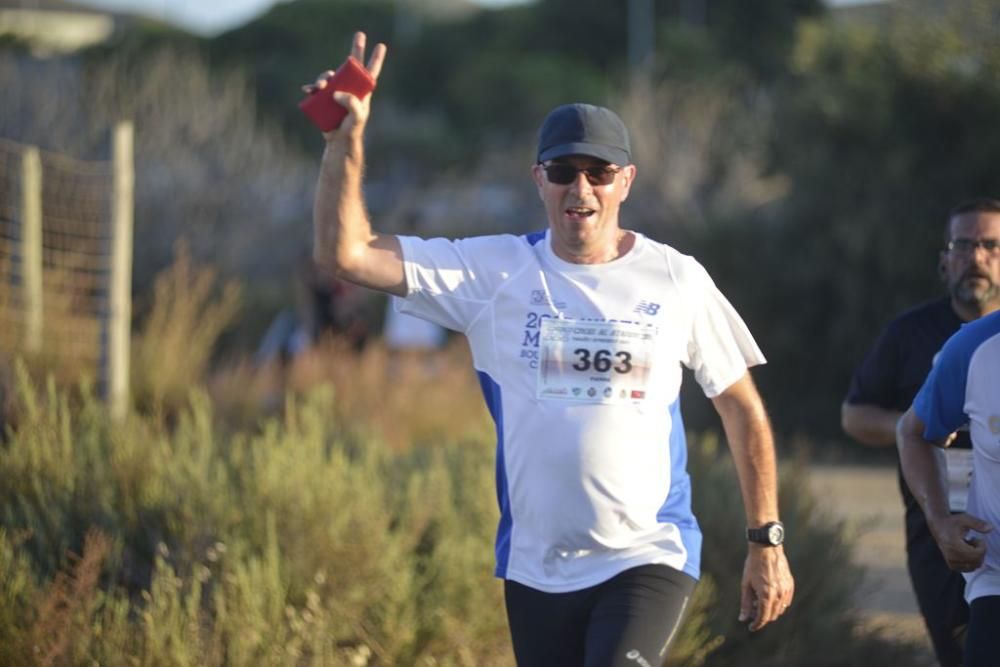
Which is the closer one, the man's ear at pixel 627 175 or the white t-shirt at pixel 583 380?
the white t-shirt at pixel 583 380

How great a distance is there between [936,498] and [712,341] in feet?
2.58

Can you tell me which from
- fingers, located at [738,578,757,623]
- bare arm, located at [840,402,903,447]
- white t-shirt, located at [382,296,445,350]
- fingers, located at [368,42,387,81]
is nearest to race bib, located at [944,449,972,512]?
bare arm, located at [840,402,903,447]

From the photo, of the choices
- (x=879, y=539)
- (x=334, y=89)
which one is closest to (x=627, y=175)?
(x=334, y=89)

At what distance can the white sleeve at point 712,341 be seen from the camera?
14.8 ft

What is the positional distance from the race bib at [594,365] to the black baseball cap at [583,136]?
1.58 feet

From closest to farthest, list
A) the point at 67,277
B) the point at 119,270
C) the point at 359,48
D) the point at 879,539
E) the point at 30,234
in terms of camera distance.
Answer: the point at 359,48 < the point at 119,270 < the point at 879,539 < the point at 30,234 < the point at 67,277

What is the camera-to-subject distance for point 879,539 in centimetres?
1005

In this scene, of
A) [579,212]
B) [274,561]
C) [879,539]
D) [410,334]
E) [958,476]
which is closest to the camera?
[579,212]

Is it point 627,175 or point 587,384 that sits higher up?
point 627,175

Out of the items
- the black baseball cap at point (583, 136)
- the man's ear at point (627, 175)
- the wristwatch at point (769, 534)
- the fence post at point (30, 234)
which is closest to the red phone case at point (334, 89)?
the black baseball cap at point (583, 136)

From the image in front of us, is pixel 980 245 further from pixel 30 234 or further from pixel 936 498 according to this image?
pixel 30 234

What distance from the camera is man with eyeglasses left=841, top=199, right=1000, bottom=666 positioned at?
5176 mm

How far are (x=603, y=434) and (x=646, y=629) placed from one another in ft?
1.73

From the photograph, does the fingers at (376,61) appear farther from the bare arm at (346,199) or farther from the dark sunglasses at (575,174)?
the dark sunglasses at (575,174)
